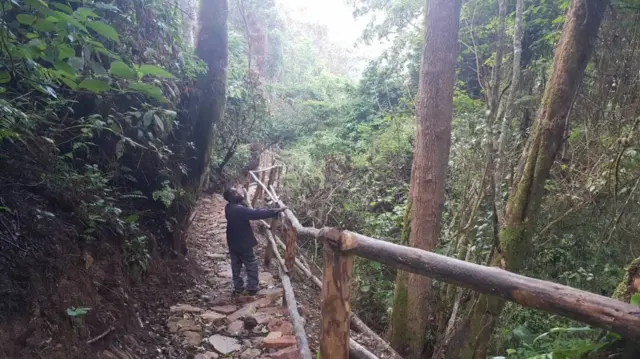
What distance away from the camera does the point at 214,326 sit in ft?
14.0

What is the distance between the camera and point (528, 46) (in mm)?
7742

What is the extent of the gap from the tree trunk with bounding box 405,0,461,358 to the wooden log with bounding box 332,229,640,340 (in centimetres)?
271

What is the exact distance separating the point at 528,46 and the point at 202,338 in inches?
294

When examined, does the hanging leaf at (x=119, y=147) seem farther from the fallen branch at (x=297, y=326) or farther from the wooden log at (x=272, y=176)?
the wooden log at (x=272, y=176)

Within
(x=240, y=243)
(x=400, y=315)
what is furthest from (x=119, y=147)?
(x=400, y=315)

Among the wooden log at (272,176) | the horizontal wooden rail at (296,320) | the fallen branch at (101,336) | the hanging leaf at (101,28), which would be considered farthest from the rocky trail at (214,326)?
the wooden log at (272,176)

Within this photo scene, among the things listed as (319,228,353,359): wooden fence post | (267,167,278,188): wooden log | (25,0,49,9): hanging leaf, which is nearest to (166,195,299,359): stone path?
(319,228,353,359): wooden fence post

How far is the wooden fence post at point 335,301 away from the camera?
1994 millimetres

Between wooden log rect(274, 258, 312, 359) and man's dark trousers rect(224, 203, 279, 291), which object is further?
man's dark trousers rect(224, 203, 279, 291)

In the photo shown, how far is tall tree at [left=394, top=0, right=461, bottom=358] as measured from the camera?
433 centimetres

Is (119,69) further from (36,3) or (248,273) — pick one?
(248,273)

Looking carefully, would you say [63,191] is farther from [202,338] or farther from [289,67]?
[289,67]

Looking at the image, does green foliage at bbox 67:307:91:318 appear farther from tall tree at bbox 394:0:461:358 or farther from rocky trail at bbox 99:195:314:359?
tall tree at bbox 394:0:461:358

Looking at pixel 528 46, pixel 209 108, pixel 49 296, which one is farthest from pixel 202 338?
pixel 528 46
